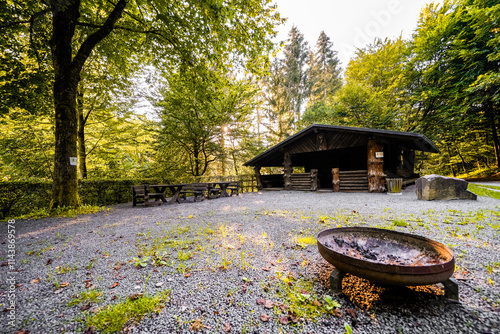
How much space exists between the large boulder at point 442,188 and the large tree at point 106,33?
8.25 meters

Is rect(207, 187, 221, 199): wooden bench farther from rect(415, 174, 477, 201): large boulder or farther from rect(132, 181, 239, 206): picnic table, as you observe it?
rect(415, 174, 477, 201): large boulder

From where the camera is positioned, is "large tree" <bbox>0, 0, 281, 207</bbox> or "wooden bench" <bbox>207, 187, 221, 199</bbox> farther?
"wooden bench" <bbox>207, 187, 221, 199</bbox>

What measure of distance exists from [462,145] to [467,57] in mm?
12278

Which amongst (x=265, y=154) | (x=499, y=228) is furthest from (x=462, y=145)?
(x=499, y=228)

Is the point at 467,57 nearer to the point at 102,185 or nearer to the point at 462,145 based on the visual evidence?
the point at 462,145

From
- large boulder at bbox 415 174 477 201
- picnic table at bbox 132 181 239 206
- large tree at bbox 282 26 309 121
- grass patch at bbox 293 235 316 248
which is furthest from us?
large tree at bbox 282 26 309 121

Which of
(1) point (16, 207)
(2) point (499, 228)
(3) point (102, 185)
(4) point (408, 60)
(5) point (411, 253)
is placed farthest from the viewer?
(4) point (408, 60)

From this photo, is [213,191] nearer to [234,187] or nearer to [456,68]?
[234,187]

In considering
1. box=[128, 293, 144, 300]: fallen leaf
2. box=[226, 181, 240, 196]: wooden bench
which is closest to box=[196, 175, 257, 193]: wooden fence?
box=[226, 181, 240, 196]: wooden bench

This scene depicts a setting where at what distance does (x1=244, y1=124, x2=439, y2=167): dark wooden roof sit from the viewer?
8.99 meters

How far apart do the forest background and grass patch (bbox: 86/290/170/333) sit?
6727mm

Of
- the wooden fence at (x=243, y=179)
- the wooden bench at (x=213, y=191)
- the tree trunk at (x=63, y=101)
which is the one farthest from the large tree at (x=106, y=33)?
the wooden fence at (x=243, y=179)

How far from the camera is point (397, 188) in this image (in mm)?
9328

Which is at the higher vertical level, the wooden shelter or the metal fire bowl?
the wooden shelter
